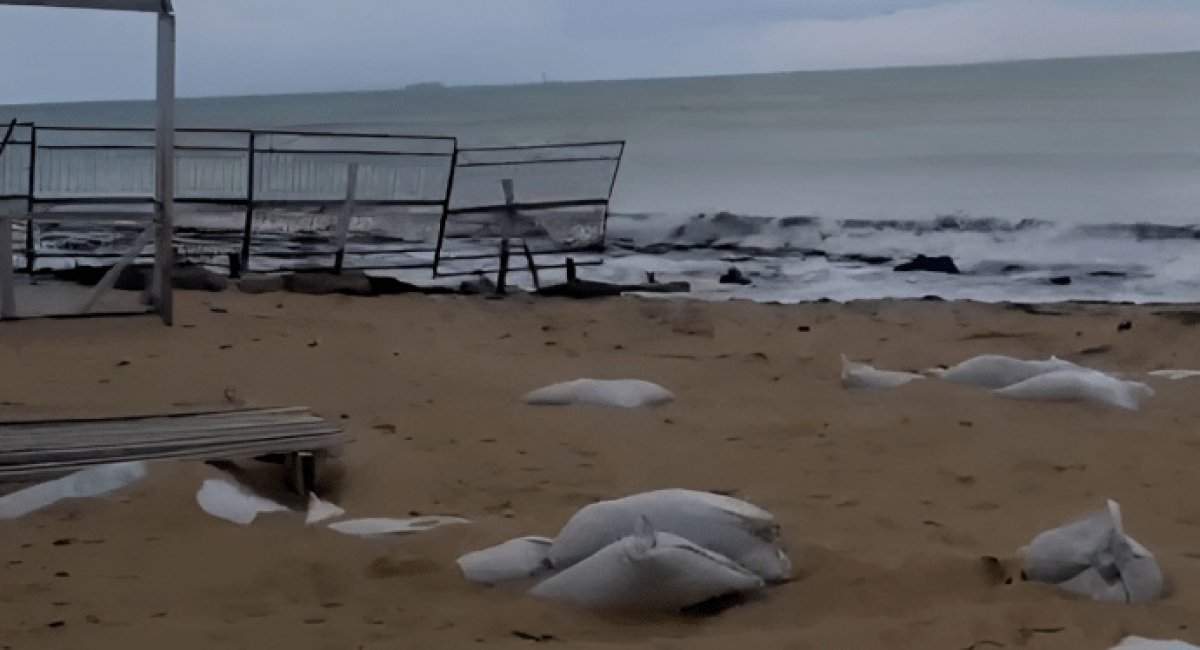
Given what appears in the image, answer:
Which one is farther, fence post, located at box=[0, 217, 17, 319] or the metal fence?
the metal fence

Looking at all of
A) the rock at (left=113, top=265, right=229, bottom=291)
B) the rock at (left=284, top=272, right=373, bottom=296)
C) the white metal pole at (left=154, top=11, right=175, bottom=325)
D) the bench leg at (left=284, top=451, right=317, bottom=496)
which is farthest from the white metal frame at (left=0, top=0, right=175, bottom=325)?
the bench leg at (left=284, top=451, right=317, bottom=496)

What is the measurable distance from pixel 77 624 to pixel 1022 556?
2.54m

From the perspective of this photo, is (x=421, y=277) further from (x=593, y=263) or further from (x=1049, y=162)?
(x=1049, y=162)

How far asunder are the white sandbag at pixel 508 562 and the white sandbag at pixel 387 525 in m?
0.42

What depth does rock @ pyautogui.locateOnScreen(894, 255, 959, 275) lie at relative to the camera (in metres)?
15.3

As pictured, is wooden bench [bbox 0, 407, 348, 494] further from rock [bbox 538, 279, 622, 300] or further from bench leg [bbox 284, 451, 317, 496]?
rock [bbox 538, 279, 622, 300]

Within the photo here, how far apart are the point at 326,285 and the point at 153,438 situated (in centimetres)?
642

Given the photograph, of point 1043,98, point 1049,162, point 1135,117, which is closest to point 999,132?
point 1135,117

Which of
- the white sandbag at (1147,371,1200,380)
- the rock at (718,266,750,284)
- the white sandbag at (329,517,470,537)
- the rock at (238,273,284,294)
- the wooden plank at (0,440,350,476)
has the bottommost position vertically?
the white sandbag at (329,517,470,537)

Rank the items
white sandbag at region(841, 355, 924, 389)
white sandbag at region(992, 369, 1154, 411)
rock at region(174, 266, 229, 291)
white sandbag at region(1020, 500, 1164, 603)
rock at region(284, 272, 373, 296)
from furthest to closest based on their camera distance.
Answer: rock at region(284, 272, 373, 296) → rock at region(174, 266, 229, 291) → white sandbag at region(841, 355, 924, 389) → white sandbag at region(992, 369, 1154, 411) → white sandbag at region(1020, 500, 1164, 603)

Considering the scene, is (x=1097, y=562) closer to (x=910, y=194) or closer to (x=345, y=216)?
(x=345, y=216)

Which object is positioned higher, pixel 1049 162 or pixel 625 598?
pixel 1049 162

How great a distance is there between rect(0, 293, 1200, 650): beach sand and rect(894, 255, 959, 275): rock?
583 centimetres

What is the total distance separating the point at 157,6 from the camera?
7.68 meters
